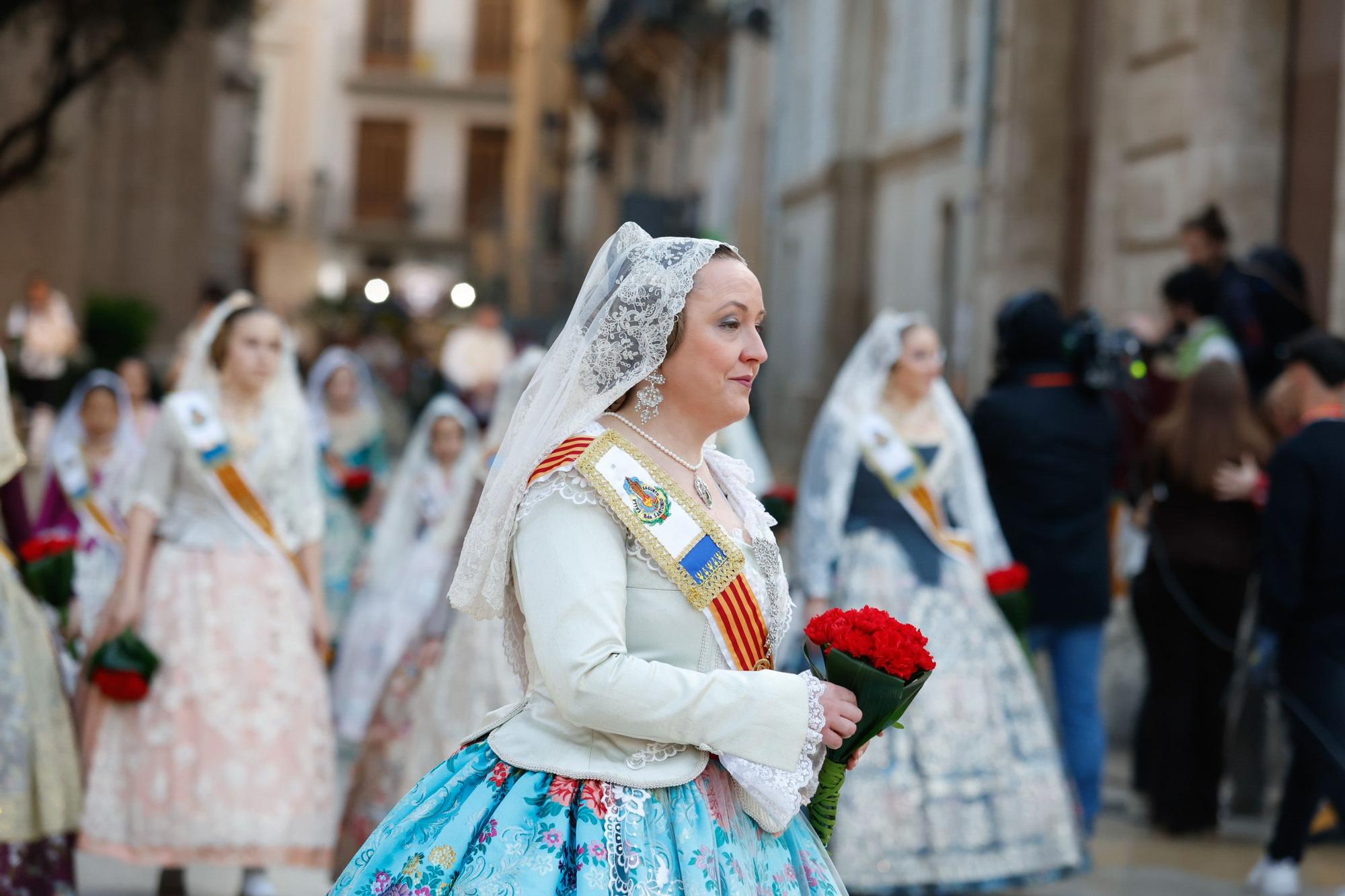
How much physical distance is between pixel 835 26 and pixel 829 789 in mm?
15962

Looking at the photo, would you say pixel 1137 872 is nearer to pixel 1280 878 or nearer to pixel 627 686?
pixel 1280 878

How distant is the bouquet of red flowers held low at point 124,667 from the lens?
5672mm

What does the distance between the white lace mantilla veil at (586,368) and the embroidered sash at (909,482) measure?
140 inches

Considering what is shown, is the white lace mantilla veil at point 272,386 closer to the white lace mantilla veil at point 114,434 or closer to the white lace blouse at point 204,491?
the white lace blouse at point 204,491

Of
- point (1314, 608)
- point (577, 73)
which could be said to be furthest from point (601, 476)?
point (577, 73)

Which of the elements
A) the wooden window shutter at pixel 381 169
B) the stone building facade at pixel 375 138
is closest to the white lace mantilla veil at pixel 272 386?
the stone building facade at pixel 375 138

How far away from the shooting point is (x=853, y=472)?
21.7ft

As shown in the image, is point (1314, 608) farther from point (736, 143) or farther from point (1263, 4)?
point (736, 143)

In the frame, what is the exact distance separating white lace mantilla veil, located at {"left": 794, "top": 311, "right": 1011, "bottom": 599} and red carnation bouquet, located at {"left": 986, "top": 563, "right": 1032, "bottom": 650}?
129mm

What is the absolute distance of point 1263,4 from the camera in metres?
10.2

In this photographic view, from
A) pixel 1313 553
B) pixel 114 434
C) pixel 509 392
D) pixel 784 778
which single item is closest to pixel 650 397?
pixel 784 778

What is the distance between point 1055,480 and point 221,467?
316 cm

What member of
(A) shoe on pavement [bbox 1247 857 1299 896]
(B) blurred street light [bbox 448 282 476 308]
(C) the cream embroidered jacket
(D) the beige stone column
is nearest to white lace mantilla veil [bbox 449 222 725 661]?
(C) the cream embroidered jacket

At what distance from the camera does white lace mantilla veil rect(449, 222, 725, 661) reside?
2.96 metres
